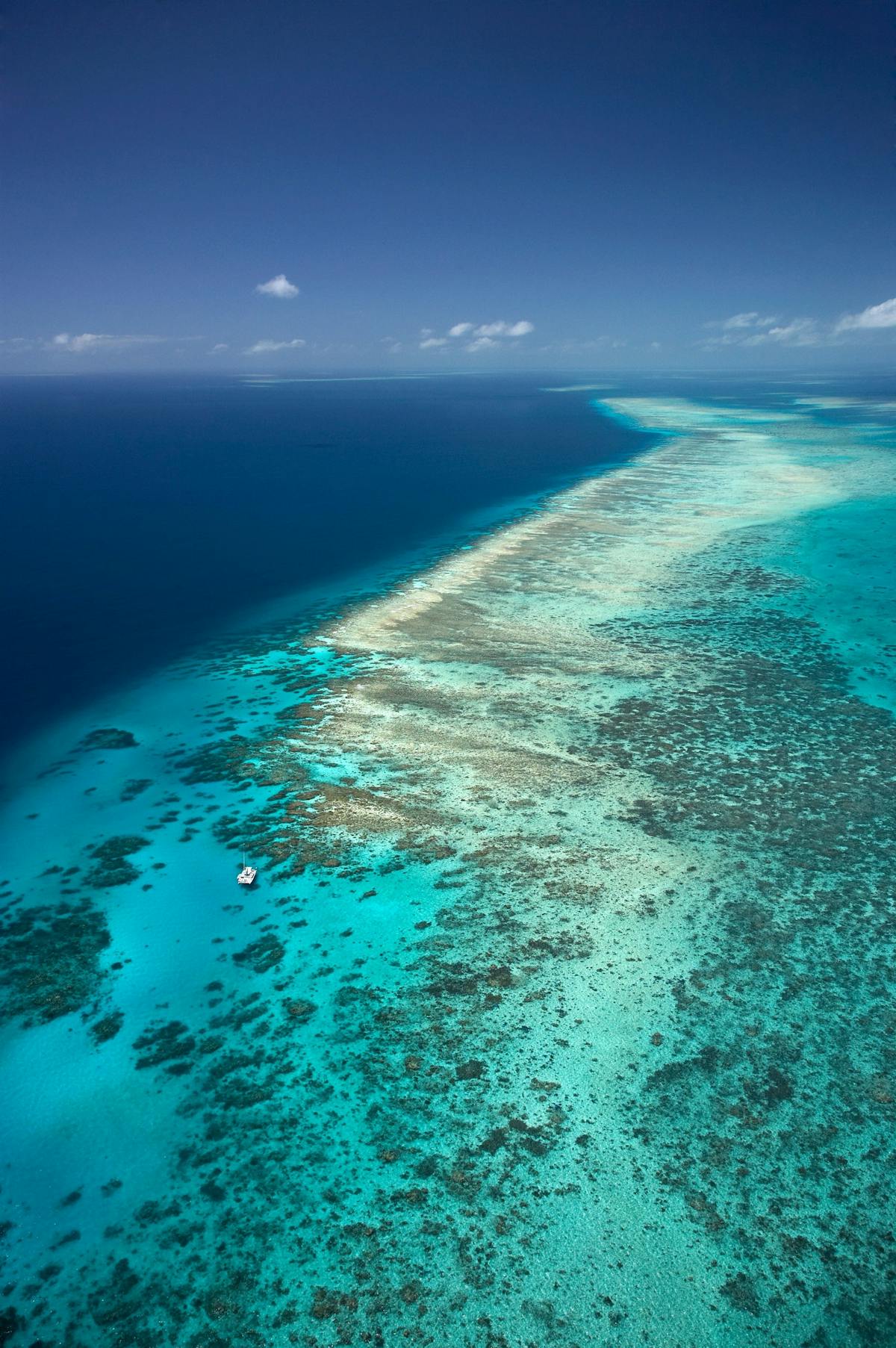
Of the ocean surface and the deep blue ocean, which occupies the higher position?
the deep blue ocean

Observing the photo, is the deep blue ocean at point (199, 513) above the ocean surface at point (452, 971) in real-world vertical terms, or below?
above

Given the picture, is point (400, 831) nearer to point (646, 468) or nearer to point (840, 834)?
point (840, 834)

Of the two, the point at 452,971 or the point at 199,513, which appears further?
the point at 199,513

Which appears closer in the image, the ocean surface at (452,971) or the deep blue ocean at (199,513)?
the ocean surface at (452,971)

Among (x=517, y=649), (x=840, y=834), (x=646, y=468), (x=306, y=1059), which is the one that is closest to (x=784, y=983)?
(x=840, y=834)

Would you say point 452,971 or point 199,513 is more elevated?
point 199,513
